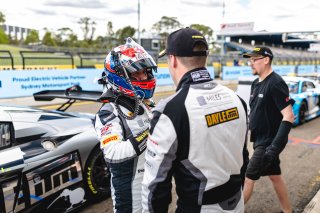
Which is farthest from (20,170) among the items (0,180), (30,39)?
(30,39)

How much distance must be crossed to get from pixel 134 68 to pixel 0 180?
1.49 meters

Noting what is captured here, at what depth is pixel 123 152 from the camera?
205cm

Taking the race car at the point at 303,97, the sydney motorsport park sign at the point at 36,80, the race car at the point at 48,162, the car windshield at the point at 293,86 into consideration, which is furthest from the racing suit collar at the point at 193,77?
the sydney motorsport park sign at the point at 36,80

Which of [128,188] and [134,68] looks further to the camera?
[134,68]

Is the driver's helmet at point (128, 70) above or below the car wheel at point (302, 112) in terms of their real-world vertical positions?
above

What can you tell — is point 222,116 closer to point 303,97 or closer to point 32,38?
point 303,97

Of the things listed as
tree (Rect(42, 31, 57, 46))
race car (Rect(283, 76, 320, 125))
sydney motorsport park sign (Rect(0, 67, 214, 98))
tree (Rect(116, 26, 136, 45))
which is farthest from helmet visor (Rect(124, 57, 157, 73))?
tree (Rect(116, 26, 136, 45))

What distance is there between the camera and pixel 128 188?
2154mm

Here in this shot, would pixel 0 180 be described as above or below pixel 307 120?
above

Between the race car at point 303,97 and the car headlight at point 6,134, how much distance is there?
745cm

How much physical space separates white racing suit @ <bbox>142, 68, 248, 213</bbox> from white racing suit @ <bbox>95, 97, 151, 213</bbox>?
41cm

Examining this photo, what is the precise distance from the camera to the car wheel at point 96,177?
3.67 meters

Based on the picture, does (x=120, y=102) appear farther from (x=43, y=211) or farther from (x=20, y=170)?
(x=43, y=211)

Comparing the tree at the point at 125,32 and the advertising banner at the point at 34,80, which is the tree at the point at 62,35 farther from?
the advertising banner at the point at 34,80
